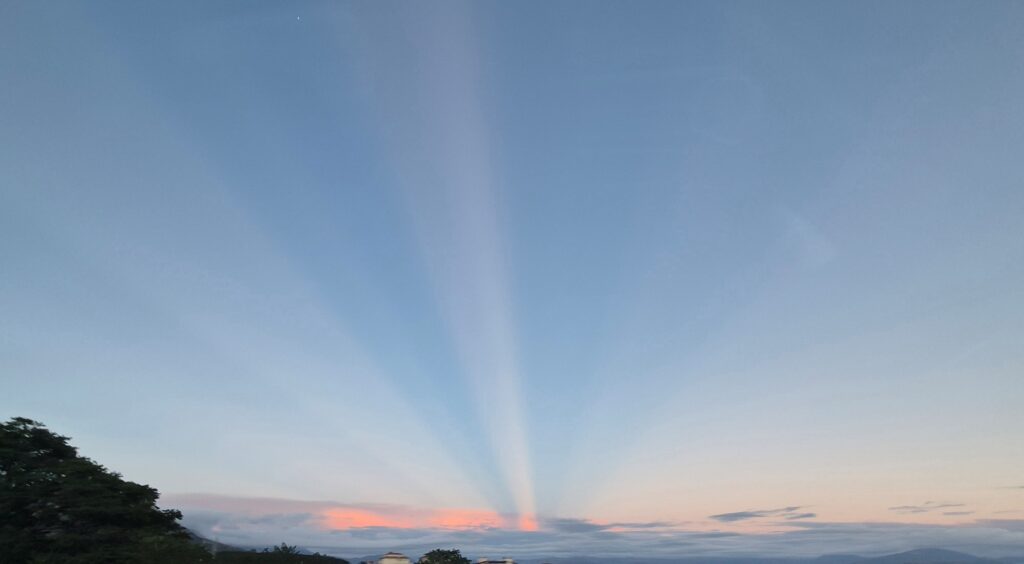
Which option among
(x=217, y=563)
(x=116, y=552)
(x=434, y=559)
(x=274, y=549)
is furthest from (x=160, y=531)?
(x=434, y=559)

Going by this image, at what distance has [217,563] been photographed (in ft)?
176

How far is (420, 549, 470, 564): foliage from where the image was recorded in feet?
237

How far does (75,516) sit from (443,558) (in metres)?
38.9

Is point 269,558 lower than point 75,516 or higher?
lower

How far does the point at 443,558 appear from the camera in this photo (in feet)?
240

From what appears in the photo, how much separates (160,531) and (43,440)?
42.5 ft

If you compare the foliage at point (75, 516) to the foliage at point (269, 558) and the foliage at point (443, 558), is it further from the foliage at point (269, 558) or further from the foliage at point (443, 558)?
the foliage at point (443, 558)

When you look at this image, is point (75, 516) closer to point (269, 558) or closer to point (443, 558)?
point (269, 558)

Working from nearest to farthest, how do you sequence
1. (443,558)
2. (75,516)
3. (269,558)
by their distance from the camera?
(75,516) < (269,558) < (443,558)

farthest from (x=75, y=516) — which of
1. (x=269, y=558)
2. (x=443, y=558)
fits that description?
(x=443, y=558)

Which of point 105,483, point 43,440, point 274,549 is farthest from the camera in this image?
point 274,549

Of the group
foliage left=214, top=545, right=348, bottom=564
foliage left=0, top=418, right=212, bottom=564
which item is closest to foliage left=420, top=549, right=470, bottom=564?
foliage left=214, top=545, right=348, bottom=564

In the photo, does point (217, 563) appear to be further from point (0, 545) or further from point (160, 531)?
point (0, 545)

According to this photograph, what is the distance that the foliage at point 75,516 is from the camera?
41.4 meters
